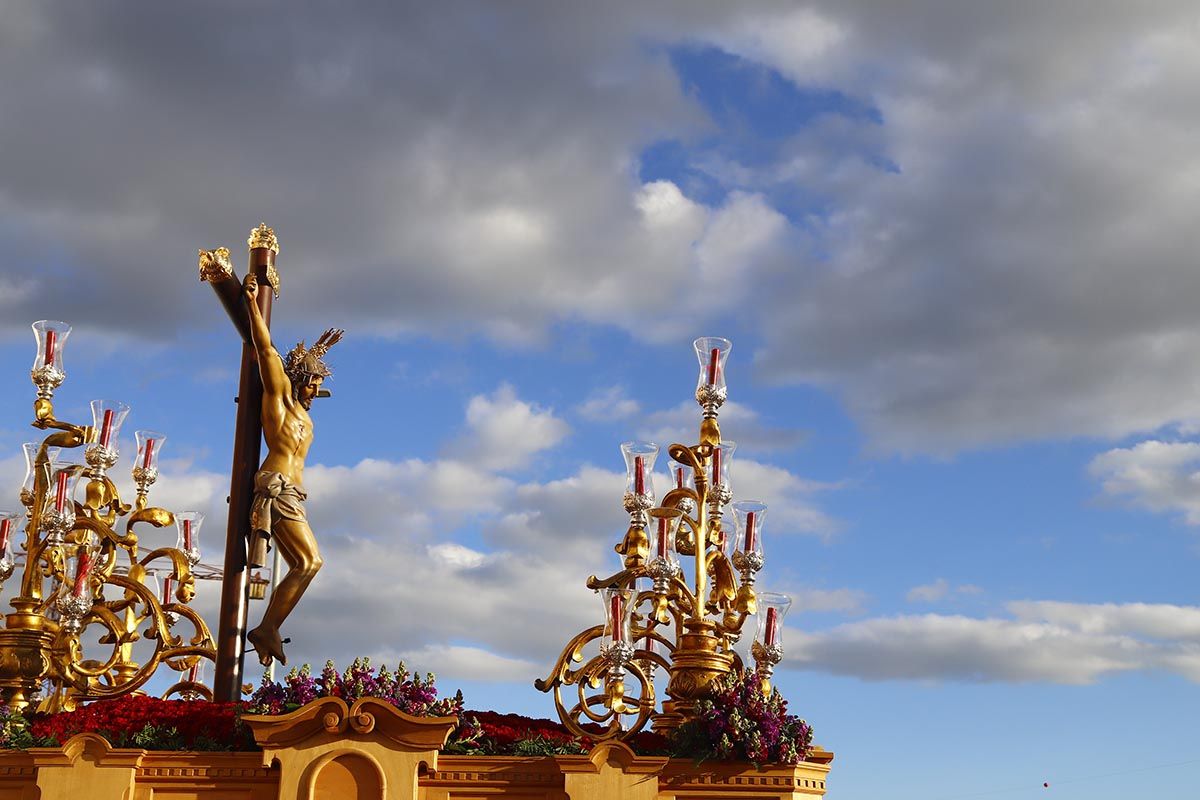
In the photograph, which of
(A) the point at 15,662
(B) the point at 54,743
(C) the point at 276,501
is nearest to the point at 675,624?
(C) the point at 276,501

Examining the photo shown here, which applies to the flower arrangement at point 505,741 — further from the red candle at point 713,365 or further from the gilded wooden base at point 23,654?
the gilded wooden base at point 23,654

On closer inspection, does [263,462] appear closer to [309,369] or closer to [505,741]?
[309,369]

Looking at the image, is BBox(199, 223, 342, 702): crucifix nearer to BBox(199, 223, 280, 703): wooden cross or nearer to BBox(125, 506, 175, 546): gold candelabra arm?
BBox(199, 223, 280, 703): wooden cross

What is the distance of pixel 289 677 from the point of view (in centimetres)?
1177

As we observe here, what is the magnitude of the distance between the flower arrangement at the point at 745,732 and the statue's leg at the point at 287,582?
14.2ft

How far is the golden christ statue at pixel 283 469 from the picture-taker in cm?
1392

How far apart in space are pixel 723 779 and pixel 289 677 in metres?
3.77

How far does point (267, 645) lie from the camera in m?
13.8

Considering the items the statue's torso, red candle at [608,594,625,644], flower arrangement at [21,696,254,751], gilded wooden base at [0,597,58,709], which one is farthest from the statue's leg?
red candle at [608,594,625,644]

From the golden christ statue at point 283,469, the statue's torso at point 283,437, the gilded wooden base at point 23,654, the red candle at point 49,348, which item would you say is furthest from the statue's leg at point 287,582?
the red candle at point 49,348

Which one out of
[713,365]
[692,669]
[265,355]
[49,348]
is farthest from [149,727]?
[713,365]

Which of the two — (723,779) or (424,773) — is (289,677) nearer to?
(424,773)

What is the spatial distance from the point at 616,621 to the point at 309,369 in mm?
4768

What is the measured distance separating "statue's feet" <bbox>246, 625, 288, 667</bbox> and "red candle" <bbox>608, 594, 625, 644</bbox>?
3.59 m
